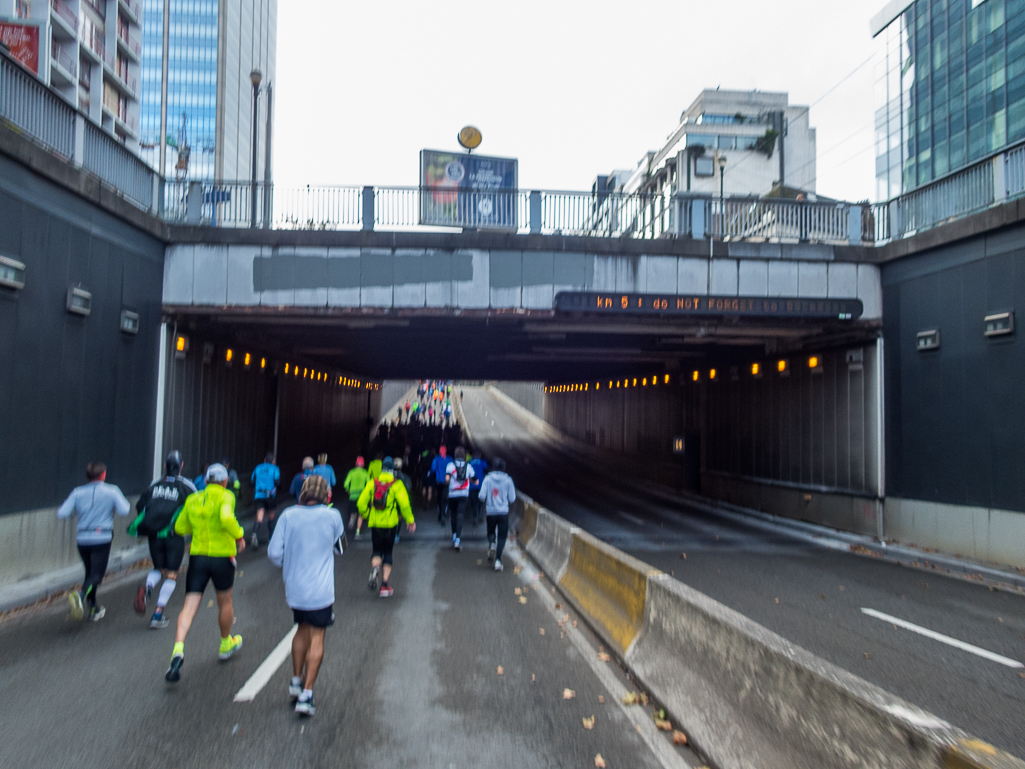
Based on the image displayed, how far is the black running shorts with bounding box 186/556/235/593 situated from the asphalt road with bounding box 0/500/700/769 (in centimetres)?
74

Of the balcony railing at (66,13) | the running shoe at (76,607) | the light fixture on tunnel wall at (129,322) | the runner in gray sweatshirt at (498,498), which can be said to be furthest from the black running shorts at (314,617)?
the balcony railing at (66,13)

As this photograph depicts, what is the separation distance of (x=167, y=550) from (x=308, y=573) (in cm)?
335

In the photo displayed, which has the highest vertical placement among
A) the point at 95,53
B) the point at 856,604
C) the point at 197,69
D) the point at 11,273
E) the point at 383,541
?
the point at 197,69

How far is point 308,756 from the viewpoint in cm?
461

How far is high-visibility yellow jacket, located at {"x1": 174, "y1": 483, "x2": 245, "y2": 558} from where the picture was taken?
642 cm

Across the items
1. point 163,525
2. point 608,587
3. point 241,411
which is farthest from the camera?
point 241,411

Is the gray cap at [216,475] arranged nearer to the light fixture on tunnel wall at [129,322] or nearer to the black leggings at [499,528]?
the black leggings at [499,528]

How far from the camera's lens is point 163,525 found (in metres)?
7.73

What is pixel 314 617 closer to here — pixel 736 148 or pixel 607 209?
pixel 607 209

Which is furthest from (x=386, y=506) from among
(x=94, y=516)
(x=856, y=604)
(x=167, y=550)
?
(x=856, y=604)

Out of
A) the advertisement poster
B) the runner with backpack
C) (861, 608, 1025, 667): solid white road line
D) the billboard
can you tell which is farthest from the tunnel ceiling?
the advertisement poster

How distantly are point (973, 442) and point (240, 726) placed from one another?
1365 cm

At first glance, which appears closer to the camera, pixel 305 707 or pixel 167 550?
pixel 305 707

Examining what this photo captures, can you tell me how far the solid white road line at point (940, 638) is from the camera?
7277 millimetres
